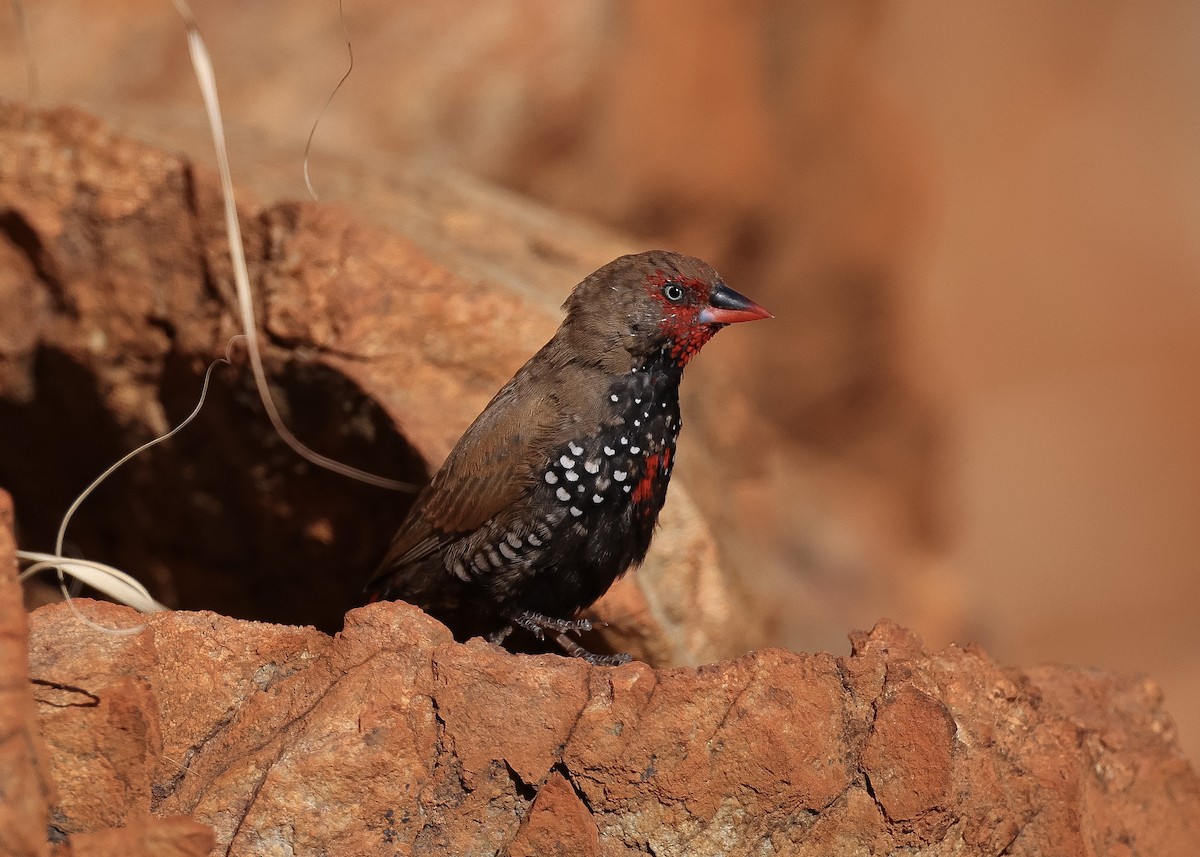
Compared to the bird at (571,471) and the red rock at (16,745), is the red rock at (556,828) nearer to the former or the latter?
the bird at (571,471)

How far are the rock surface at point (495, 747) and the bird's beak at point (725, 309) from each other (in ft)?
4.45

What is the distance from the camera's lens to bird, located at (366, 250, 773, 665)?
3.93 m

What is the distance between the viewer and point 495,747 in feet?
9.68

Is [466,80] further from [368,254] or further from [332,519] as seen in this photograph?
[332,519]

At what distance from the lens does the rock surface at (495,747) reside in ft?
9.34

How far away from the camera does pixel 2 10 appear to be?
7348mm

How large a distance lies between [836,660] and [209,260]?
2.95 metres

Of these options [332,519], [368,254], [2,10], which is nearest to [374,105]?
[2,10]

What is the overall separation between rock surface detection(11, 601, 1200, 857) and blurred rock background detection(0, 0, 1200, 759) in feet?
7.53

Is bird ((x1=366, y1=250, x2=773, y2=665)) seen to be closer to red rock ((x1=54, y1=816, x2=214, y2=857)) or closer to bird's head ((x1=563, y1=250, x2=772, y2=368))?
bird's head ((x1=563, y1=250, x2=772, y2=368))

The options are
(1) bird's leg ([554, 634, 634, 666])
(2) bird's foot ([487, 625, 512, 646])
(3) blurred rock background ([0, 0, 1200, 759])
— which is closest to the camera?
(1) bird's leg ([554, 634, 634, 666])

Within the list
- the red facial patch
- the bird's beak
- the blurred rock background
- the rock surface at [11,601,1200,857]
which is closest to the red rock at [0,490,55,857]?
the rock surface at [11,601,1200,857]

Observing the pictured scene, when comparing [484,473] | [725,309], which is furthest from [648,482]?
[725,309]

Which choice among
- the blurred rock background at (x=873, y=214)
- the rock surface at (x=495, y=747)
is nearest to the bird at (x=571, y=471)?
the rock surface at (x=495, y=747)
